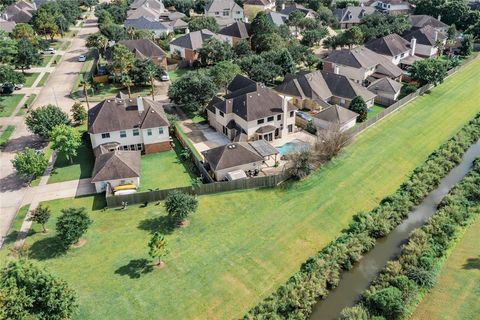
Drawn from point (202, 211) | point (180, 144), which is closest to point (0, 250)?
point (202, 211)

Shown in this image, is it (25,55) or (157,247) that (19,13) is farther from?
(157,247)

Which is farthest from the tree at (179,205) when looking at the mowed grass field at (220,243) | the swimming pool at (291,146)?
the swimming pool at (291,146)

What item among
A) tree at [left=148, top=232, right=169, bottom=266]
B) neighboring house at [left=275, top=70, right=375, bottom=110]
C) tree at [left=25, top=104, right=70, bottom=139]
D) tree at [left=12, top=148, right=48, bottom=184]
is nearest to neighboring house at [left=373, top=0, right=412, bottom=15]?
neighboring house at [left=275, top=70, right=375, bottom=110]

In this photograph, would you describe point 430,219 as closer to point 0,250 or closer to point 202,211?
point 202,211

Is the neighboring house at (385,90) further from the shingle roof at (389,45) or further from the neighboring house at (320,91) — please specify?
the shingle roof at (389,45)

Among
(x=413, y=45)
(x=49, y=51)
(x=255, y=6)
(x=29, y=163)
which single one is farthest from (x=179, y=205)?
(x=255, y=6)

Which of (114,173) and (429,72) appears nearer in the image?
(114,173)
